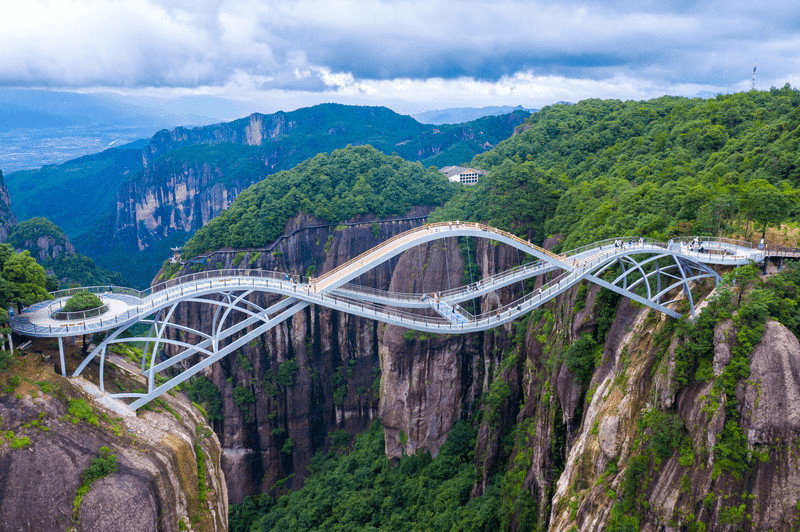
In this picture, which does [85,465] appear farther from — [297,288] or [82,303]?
[297,288]

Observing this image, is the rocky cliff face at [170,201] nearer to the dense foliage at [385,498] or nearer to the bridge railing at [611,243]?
the dense foliage at [385,498]

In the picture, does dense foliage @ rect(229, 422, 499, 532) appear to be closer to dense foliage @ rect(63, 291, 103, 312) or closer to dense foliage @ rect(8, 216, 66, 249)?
dense foliage @ rect(63, 291, 103, 312)

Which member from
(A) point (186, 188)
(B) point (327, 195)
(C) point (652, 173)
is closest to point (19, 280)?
(B) point (327, 195)

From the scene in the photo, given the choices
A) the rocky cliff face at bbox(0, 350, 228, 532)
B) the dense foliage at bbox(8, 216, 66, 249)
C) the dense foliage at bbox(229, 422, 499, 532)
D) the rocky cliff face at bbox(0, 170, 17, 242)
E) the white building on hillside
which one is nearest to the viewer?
the rocky cliff face at bbox(0, 350, 228, 532)

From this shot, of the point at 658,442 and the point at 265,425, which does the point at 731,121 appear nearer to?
the point at 658,442

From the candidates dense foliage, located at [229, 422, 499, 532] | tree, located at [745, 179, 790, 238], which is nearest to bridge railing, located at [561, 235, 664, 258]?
tree, located at [745, 179, 790, 238]

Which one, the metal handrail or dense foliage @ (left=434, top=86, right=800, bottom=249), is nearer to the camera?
the metal handrail
